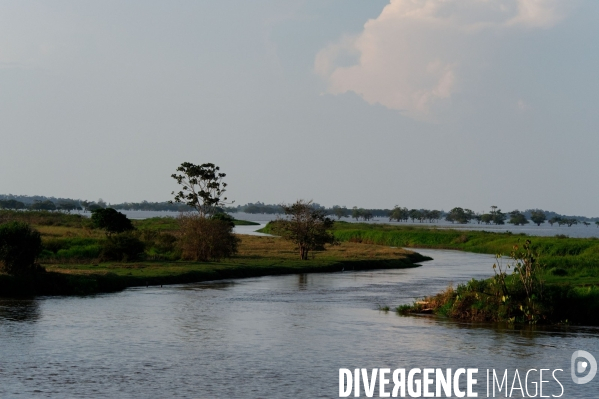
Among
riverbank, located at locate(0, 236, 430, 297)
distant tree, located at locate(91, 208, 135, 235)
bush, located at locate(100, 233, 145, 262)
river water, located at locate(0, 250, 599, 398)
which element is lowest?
river water, located at locate(0, 250, 599, 398)

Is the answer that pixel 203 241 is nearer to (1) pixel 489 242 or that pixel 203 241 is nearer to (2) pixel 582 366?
(2) pixel 582 366

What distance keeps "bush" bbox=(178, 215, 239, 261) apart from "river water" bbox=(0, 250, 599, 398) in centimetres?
1999

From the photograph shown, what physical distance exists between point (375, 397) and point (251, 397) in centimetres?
334

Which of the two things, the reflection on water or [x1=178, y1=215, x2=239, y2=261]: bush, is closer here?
the reflection on water

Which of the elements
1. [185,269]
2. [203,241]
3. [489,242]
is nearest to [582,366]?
[185,269]

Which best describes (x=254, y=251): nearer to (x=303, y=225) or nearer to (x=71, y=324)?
(x=303, y=225)

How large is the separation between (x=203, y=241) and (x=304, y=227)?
1335cm

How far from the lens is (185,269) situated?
5481cm

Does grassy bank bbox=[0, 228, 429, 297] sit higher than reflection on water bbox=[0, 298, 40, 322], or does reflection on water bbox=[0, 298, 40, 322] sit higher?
grassy bank bbox=[0, 228, 429, 297]

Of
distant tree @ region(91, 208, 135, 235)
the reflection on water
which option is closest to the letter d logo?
the reflection on water

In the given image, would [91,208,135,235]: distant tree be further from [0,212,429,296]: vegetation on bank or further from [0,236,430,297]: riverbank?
[0,236,430,297]: riverbank

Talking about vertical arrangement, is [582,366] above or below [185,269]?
below

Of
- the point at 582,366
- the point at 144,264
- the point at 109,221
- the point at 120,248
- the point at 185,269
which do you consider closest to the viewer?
the point at 582,366

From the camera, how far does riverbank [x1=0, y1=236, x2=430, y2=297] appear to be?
42.1m
